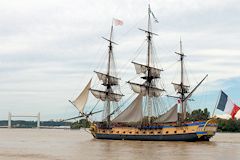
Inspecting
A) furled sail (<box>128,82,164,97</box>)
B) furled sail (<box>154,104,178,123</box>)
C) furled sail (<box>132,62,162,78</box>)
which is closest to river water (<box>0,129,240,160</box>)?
furled sail (<box>154,104,178,123</box>)

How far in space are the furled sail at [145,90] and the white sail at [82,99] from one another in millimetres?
8517

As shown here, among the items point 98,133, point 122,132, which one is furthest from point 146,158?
point 98,133

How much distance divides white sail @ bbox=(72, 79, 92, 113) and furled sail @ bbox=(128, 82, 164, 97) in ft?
27.9

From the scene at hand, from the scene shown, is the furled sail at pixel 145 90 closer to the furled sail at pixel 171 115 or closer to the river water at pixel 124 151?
the furled sail at pixel 171 115

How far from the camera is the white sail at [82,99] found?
84.9 meters

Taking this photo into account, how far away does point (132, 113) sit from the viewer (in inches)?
3091

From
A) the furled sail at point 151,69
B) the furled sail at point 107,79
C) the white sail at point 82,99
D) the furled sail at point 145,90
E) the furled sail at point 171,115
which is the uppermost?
the furled sail at point 151,69

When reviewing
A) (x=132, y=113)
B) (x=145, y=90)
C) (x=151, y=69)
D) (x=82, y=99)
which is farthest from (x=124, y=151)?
(x=82, y=99)

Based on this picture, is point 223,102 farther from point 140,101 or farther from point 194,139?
point 140,101

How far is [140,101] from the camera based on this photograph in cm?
8006

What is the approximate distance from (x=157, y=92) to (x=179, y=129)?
1274 cm

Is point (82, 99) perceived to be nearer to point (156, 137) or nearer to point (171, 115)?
point (156, 137)

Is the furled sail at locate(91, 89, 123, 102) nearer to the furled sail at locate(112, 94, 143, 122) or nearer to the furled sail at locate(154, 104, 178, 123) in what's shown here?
the furled sail at locate(112, 94, 143, 122)

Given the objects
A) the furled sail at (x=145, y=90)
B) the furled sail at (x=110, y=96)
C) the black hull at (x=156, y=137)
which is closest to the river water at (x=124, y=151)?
the black hull at (x=156, y=137)
